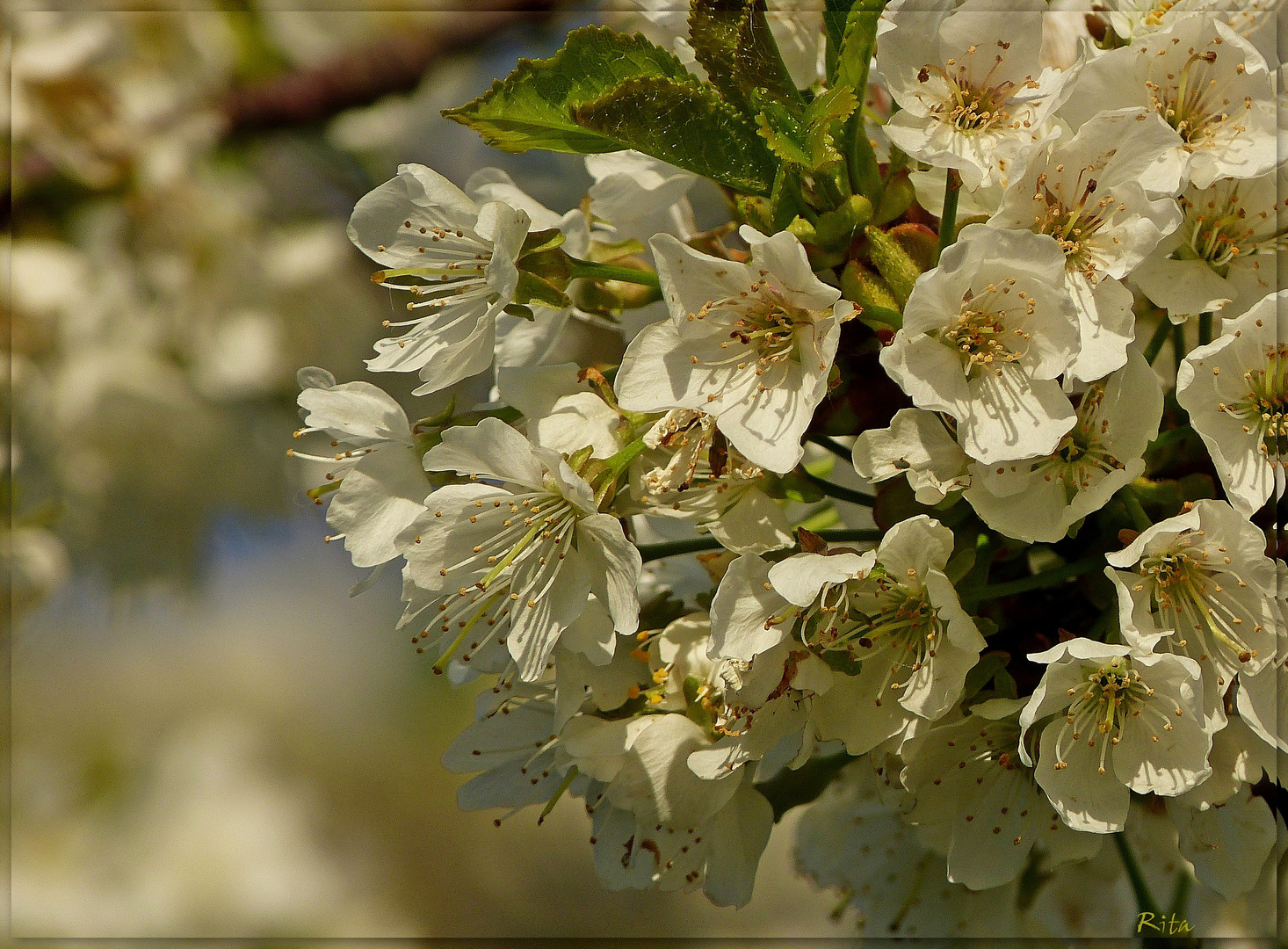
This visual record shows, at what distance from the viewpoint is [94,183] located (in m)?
1.83

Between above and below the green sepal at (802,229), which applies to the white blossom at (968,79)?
above

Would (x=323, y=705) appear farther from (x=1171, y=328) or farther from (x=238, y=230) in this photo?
(x=1171, y=328)

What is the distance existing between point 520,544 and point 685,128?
1.10ft

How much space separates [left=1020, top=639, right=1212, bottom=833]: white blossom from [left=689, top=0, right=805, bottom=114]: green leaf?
462 millimetres

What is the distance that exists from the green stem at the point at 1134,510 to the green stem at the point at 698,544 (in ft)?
0.63

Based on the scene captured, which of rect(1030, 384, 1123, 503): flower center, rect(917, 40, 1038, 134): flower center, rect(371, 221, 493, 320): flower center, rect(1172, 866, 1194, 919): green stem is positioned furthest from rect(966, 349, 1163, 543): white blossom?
rect(1172, 866, 1194, 919): green stem

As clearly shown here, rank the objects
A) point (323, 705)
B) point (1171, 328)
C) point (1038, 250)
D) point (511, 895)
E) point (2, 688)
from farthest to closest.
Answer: point (323, 705), point (511, 895), point (2, 688), point (1171, 328), point (1038, 250)

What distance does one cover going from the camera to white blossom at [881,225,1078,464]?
68cm

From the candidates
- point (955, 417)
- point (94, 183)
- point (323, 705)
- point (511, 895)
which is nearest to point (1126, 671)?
point (955, 417)

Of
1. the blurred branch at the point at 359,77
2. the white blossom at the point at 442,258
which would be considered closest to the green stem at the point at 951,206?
the white blossom at the point at 442,258

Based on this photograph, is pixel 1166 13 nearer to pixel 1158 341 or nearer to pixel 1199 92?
pixel 1199 92

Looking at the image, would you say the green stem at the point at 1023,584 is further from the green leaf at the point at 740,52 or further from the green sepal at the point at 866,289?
the green leaf at the point at 740,52

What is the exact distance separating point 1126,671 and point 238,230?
69.7 inches

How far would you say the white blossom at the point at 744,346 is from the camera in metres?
0.71
